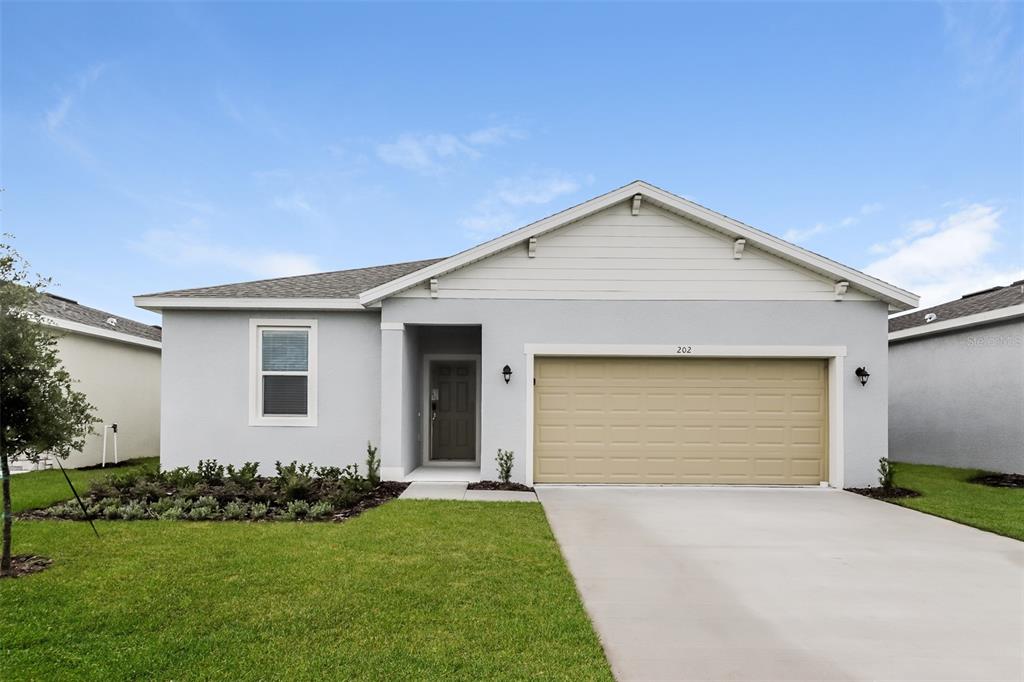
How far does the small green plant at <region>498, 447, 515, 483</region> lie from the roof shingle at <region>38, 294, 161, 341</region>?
965 centimetres

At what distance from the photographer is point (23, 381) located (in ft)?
14.8

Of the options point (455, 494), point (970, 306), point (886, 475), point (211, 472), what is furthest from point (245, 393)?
point (970, 306)

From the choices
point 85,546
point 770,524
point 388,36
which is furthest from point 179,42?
point 770,524

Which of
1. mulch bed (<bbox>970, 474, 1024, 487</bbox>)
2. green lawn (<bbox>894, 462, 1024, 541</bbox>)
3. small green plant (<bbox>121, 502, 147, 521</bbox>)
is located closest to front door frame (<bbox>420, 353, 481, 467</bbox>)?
small green plant (<bbox>121, 502, 147, 521</bbox>)

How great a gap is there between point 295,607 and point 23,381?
3.21 metres

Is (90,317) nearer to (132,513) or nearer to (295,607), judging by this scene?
(132,513)

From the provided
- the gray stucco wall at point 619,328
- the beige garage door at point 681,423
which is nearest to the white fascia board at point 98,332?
the gray stucco wall at point 619,328

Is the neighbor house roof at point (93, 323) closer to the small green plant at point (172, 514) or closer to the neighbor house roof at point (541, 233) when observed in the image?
the neighbor house roof at point (541, 233)

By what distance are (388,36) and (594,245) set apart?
787cm

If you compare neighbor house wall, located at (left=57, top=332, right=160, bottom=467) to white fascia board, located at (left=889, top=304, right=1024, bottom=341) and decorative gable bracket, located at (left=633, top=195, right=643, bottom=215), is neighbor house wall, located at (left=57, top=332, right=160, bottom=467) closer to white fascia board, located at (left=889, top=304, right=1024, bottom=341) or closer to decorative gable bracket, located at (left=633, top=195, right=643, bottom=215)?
decorative gable bracket, located at (left=633, top=195, right=643, bottom=215)

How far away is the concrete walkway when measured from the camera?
25.5 feet

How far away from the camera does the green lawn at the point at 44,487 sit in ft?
23.9

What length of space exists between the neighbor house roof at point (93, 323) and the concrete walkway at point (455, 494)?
7.92 meters

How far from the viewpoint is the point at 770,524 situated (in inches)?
260
